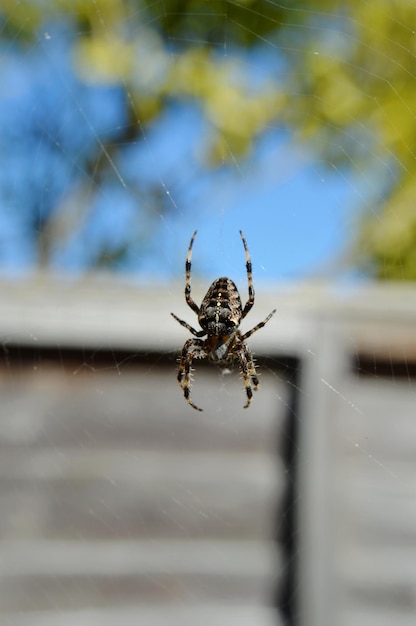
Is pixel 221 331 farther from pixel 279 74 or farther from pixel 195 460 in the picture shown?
pixel 279 74

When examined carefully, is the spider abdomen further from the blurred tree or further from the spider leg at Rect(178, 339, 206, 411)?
the blurred tree

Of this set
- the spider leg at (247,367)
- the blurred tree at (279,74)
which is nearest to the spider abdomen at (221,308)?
the spider leg at (247,367)

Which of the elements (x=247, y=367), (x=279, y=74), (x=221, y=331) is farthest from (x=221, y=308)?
(x=279, y=74)

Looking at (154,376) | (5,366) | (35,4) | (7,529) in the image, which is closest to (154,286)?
(154,376)

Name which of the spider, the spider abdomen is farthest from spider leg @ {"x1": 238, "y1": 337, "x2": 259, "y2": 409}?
the spider abdomen

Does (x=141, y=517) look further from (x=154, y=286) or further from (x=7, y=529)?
(x=154, y=286)

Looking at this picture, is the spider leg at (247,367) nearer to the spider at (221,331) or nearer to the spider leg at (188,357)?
the spider at (221,331)
